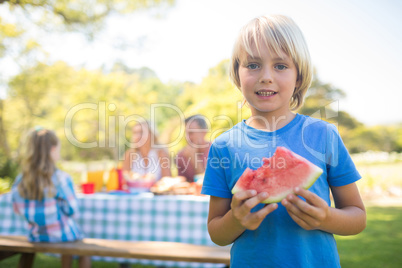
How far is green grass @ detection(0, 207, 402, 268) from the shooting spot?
18.0 ft

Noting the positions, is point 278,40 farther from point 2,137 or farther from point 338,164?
point 2,137

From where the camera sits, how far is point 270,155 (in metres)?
1.28

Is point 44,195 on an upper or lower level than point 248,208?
lower

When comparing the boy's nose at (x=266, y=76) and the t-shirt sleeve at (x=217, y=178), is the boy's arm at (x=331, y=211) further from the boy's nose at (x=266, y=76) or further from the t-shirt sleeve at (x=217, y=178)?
the boy's nose at (x=266, y=76)

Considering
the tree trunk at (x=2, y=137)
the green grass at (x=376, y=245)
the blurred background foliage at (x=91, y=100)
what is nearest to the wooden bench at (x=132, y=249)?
the green grass at (x=376, y=245)

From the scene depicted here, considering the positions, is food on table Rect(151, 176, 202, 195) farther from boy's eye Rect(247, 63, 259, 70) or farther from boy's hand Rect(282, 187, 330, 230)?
boy's hand Rect(282, 187, 330, 230)

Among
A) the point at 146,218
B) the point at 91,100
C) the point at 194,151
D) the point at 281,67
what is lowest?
the point at 146,218

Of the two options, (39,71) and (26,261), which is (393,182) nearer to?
(26,261)

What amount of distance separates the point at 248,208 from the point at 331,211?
294 millimetres

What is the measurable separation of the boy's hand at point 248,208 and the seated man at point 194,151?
4032mm

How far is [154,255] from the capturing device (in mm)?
3283

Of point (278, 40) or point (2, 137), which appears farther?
point (2, 137)

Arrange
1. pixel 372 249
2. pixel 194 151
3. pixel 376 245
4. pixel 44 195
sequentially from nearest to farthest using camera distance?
pixel 44 195 < pixel 194 151 < pixel 372 249 < pixel 376 245

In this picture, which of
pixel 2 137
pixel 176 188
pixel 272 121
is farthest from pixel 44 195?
pixel 2 137
